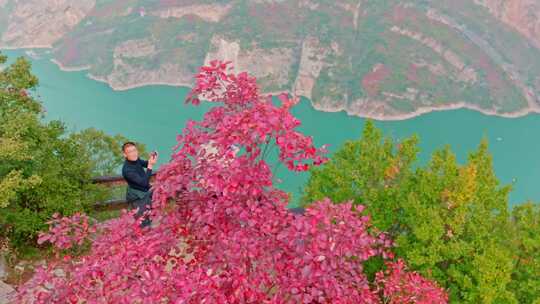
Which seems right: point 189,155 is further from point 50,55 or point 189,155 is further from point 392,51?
point 50,55

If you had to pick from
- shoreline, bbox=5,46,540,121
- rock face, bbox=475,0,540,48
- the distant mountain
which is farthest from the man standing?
rock face, bbox=475,0,540,48

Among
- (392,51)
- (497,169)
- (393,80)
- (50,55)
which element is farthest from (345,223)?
(50,55)

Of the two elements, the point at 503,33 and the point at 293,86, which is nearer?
the point at 293,86

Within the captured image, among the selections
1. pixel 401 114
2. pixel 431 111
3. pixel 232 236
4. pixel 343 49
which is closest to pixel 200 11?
pixel 343 49

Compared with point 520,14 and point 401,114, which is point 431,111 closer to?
point 401,114

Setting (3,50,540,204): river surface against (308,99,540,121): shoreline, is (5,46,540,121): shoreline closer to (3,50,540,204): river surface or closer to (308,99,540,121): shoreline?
(308,99,540,121): shoreline
